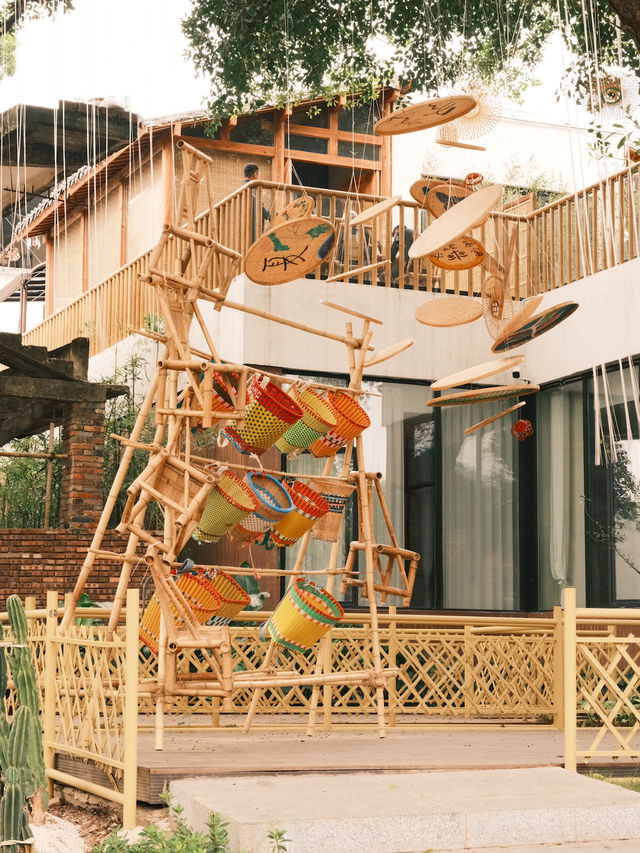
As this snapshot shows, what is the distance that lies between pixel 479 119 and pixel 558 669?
406cm

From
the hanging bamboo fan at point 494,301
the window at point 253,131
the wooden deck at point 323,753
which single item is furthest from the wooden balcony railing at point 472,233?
the wooden deck at point 323,753

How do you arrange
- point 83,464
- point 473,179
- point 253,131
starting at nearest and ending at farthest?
1. point 473,179
2. point 83,464
3. point 253,131

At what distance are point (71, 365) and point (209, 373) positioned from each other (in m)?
6.50

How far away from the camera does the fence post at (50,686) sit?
616 centimetres

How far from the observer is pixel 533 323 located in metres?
7.68

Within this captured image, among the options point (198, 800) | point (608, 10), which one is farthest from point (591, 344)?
point (198, 800)

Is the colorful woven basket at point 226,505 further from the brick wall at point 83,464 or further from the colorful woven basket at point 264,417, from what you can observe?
the brick wall at point 83,464

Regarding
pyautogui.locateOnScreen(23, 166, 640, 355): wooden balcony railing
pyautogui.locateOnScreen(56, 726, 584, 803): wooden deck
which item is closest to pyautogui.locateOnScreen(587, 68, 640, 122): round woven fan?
pyautogui.locateOnScreen(23, 166, 640, 355): wooden balcony railing

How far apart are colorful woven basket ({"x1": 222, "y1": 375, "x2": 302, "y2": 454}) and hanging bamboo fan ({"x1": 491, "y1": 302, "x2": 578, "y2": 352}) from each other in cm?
175

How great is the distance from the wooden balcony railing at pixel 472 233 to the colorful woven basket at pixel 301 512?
483 centimetres

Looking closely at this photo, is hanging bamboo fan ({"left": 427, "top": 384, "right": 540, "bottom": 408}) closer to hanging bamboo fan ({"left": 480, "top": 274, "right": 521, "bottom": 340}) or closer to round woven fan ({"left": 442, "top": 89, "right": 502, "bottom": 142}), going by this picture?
hanging bamboo fan ({"left": 480, "top": 274, "right": 521, "bottom": 340})

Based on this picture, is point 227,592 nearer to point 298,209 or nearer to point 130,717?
point 130,717

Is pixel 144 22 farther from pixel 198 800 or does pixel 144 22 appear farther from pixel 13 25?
pixel 198 800

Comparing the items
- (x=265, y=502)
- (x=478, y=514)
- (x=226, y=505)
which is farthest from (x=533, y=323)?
(x=478, y=514)
